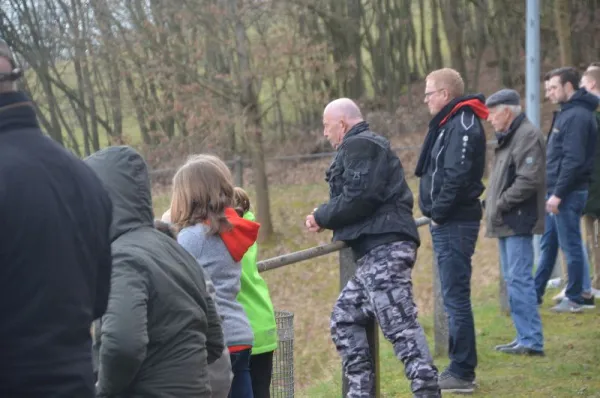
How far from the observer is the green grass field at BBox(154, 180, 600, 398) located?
7516 millimetres

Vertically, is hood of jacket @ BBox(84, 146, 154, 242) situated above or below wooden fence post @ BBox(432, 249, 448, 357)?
above

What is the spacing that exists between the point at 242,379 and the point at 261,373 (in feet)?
1.05

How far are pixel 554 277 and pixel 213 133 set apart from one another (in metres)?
12.6

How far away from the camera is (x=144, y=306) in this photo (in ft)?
11.6

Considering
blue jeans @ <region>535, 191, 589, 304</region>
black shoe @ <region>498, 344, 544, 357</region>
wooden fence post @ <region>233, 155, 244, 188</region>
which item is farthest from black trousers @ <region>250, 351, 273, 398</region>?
wooden fence post @ <region>233, 155, 244, 188</region>

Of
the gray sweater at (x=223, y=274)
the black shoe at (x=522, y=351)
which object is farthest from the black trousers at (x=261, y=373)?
the black shoe at (x=522, y=351)

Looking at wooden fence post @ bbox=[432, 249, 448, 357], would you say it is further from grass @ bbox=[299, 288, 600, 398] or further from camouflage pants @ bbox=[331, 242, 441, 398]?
camouflage pants @ bbox=[331, 242, 441, 398]

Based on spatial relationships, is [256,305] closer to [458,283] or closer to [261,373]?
[261,373]

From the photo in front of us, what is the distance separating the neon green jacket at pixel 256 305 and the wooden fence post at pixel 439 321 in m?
3.19

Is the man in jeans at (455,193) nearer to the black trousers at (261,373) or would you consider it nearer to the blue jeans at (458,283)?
the blue jeans at (458,283)

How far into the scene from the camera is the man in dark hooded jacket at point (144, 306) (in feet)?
11.4

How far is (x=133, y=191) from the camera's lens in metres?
3.68

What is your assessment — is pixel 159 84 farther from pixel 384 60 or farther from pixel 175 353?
pixel 175 353

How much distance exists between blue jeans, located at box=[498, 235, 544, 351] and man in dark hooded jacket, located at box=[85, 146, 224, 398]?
4.53m
